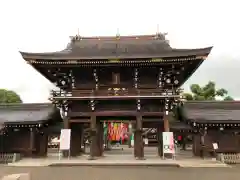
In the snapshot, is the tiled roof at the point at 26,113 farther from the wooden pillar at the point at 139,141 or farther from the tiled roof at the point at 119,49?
the wooden pillar at the point at 139,141

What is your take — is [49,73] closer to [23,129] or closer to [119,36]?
[23,129]

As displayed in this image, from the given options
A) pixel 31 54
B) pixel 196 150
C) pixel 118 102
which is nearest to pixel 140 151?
pixel 118 102

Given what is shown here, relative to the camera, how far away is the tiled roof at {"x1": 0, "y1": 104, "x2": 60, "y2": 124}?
23.6 meters

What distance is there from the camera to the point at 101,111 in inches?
870

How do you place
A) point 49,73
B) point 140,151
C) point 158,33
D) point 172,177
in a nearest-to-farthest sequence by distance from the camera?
point 172,177, point 140,151, point 49,73, point 158,33

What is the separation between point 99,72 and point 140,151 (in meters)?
7.44

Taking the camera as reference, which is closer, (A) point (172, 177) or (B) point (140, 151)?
(A) point (172, 177)

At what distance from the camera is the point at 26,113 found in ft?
84.2

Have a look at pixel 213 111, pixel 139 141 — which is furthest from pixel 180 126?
pixel 139 141

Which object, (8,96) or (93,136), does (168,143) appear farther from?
(8,96)

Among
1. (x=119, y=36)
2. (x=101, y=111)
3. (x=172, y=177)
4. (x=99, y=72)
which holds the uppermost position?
(x=119, y=36)

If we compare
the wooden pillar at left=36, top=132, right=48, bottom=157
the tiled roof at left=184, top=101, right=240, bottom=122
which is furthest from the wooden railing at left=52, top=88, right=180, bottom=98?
the wooden pillar at left=36, top=132, right=48, bottom=157

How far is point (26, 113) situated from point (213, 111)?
17791 millimetres

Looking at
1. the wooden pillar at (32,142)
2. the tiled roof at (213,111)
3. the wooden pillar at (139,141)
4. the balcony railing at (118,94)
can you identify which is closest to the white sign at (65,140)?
the balcony railing at (118,94)
